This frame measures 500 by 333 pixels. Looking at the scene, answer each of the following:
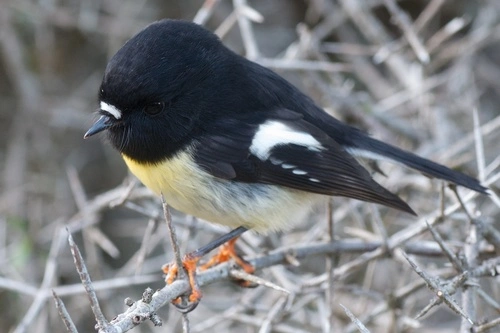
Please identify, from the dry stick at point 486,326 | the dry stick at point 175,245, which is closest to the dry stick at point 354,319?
the dry stick at point 486,326

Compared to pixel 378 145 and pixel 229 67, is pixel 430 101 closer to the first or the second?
pixel 378 145

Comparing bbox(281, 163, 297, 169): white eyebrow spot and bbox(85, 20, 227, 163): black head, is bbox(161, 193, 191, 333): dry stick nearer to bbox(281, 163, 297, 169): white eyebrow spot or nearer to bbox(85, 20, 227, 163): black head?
bbox(85, 20, 227, 163): black head

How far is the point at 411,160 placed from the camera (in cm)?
309

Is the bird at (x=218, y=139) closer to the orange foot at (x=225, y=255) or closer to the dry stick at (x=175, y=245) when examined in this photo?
the orange foot at (x=225, y=255)

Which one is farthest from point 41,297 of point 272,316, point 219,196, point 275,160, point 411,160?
point 411,160

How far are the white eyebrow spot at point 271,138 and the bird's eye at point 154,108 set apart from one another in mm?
396

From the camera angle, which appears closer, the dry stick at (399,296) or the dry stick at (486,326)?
the dry stick at (486,326)

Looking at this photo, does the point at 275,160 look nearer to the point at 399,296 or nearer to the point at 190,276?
the point at 190,276

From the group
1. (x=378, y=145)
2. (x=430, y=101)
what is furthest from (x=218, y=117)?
(x=430, y=101)

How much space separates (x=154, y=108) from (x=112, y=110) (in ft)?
0.53

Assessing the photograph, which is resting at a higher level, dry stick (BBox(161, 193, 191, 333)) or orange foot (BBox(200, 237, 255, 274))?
orange foot (BBox(200, 237, 255, 274))

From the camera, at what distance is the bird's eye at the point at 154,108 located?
2.79 metres

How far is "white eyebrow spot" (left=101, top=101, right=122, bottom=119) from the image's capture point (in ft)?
9.07

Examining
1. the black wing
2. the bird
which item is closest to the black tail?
the bird
